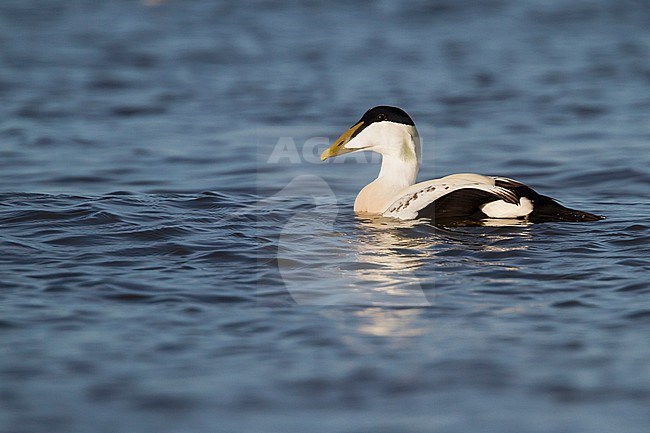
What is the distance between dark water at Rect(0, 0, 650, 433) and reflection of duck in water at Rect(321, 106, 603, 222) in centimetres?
19

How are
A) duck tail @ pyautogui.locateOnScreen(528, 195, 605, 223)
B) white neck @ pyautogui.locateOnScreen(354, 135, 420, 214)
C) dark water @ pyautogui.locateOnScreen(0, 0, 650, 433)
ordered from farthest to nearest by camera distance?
white neck @ pyautogui.locateOnScreen(354, 135, 420, 214) < duck tail @ pyautogui.locateOnScreen(528, 195, 605, 223) < dark water @ pyautogui.locateOnScreen(0, 0, 650, 433)

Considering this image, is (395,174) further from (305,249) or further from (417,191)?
(305,249)

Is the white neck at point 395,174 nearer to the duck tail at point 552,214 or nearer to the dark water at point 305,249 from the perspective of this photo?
the dark water at point 305,249

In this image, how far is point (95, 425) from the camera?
170 inches

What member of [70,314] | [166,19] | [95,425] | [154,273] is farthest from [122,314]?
[166,19]

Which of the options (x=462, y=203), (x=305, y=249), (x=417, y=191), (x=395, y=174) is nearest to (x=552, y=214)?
(x=462, y=203)

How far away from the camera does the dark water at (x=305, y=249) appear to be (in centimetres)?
458

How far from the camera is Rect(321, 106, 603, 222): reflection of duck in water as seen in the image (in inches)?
297

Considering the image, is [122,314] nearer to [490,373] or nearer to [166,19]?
[490,373]

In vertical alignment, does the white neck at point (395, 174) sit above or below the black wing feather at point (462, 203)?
above

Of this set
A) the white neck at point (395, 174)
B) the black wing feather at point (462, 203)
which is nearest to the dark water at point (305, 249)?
the black wing feather at point (462, 203)

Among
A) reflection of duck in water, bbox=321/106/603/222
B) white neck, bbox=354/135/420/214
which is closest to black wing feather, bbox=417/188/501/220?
reflection of duck in water, bbox=321/106/603/222

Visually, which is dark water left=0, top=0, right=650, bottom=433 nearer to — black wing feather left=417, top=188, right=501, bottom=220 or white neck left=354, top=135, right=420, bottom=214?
black wing feather left=417, top=188, right=501, bottom=220

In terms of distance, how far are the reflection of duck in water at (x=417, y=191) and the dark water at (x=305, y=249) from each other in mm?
185
